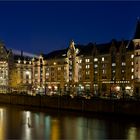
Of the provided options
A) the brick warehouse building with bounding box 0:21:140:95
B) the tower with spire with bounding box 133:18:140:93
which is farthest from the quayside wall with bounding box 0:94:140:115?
the tower with spire with bounding box 133:18:140:93

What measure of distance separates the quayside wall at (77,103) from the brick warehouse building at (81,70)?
34.9 feet

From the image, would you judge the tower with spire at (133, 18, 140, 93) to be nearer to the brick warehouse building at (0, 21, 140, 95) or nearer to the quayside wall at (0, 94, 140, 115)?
the brick warehouse building at (0, 21, 140, 95)

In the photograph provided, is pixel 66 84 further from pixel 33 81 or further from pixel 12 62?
pixel 12 62

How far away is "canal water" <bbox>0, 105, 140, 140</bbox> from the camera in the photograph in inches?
2270

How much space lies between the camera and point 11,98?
12156 cm

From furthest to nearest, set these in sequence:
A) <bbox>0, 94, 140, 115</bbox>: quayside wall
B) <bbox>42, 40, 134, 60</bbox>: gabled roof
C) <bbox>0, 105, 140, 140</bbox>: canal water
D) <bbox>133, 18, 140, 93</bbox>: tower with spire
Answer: <bbox>42, 40, 134, 60</bbox>: gabled roof, <bbox>133, 18, 140, 93</bbox>: tower with spire, <bbox>0, 94, 140, 115</bbox>: quayside wall, <bbox>0, 105, 140, 140</bbox>: canal water

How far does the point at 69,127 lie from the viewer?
66.9 metres

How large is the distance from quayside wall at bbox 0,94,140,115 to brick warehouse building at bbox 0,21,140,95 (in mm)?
10641

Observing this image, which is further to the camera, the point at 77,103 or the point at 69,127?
the point at 77,103

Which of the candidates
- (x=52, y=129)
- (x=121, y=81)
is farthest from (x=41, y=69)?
(x=52, y=129)

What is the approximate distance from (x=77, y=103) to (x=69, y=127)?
25.0 meters

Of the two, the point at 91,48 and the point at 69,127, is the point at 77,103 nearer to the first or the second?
the point at 69,127

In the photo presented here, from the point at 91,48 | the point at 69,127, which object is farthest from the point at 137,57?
the point at 69,127

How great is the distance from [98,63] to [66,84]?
20.4 meters
